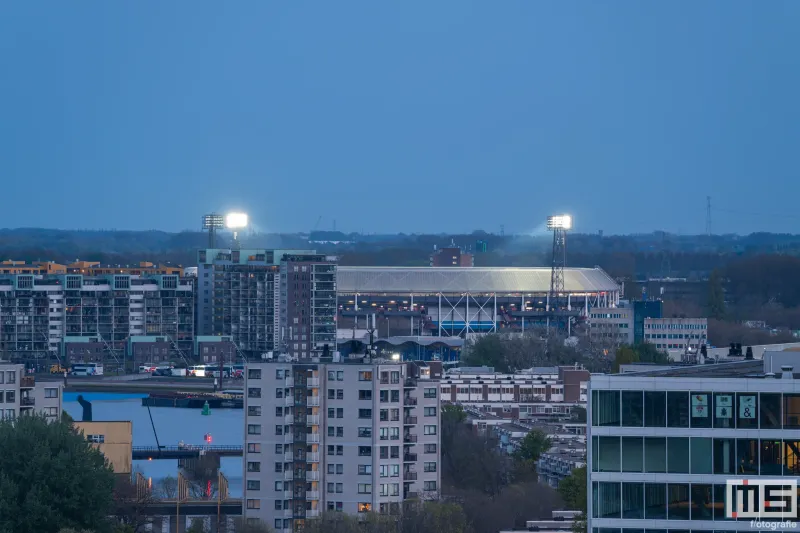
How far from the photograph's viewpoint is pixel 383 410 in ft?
68.6

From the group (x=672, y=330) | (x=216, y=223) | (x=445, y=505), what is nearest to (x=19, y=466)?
(x=445, y=505)

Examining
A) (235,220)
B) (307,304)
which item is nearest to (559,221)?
(307,304)

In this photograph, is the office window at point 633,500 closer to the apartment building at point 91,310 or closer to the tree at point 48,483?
the tree at point 48,483

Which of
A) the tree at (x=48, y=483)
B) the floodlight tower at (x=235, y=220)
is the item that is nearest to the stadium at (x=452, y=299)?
the floodlight tower at (x=235, y=220)

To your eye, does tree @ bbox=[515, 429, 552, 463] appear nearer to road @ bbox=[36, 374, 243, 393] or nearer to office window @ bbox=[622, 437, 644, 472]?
office window @ bbox=[622, 437, 644, 472]

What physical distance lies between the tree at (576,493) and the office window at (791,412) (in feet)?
15.3

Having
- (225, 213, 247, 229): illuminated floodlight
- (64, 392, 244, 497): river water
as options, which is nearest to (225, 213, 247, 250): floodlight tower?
(225, 213, 247, 229): illuminated floodlight

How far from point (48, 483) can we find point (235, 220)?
58959mm

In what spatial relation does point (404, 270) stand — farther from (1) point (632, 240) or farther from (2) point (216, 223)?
(1) point (632, 240)

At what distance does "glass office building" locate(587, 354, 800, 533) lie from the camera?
11070 millimetres

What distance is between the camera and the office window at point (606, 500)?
11203mm

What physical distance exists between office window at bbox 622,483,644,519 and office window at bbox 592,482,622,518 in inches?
1.4

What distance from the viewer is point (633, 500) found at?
11.2m

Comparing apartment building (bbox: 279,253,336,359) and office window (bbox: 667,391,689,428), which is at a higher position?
apartment building (bbox: 279,253,336,359)
